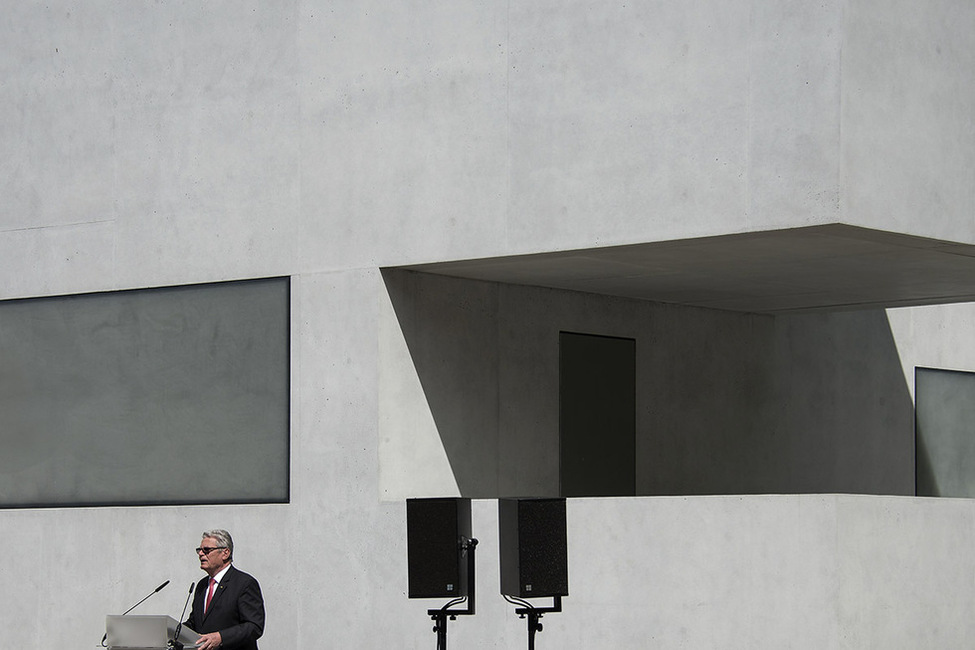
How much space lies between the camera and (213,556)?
31.9 feet

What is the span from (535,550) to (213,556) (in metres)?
2.12

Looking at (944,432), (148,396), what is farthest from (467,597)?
(944,432)

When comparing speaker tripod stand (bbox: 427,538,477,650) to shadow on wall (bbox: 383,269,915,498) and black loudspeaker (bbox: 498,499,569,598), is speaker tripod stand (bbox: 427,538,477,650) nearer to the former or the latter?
black loudspeaker (bbox: 498,499,569,598)

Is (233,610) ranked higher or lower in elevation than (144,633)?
higher

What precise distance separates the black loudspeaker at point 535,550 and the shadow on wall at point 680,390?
2.70m

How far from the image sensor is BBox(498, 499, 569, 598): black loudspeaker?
8836 millimetres

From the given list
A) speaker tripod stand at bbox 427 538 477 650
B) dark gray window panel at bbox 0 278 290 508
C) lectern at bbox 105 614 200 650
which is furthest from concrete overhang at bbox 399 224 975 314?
lectern at bbox 105 614 200 650

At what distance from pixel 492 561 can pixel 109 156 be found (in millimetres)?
4538

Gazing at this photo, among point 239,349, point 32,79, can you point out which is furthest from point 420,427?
point 32,79

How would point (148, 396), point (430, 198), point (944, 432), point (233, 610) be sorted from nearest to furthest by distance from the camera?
point (233, 610), point (430, 198), point (148, 396), point (944, 432)

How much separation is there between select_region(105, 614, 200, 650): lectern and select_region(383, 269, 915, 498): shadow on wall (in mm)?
2921

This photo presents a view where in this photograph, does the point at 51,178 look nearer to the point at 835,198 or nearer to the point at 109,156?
the point at 109,156

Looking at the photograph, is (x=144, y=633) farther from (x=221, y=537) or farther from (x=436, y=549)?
(x=436, y=549)

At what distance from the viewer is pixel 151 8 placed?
12.5 m
